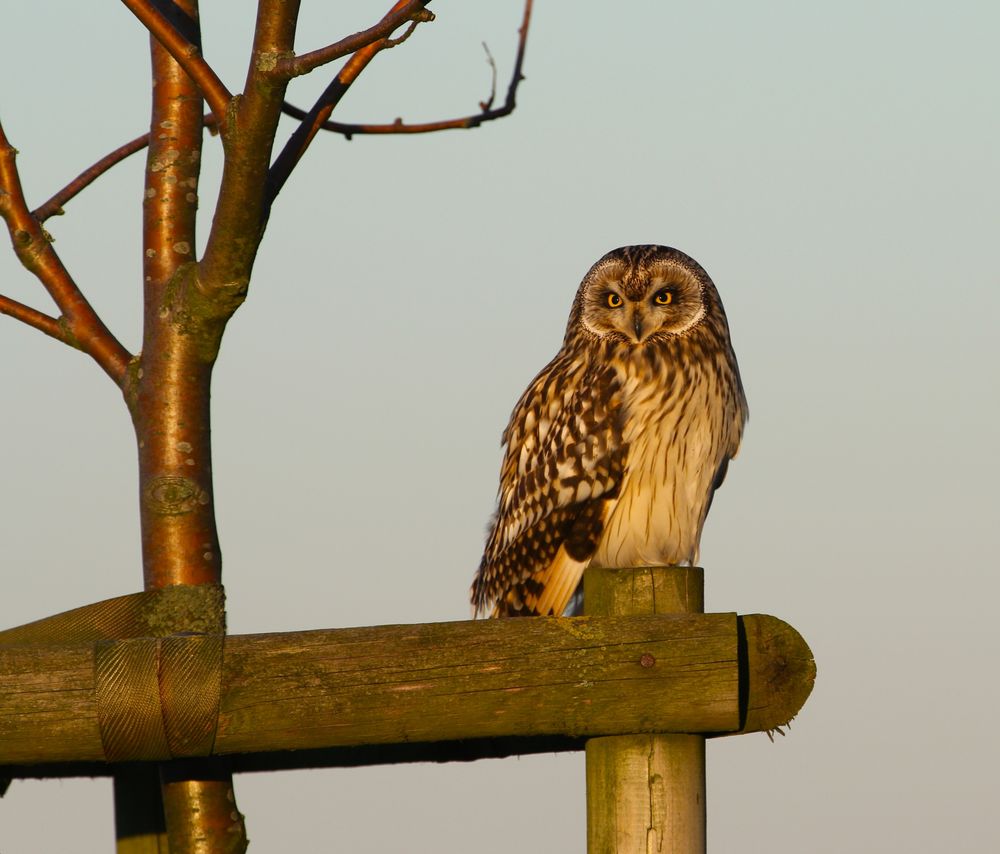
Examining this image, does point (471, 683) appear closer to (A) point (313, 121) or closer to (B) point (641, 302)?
(A) point (313, 121)

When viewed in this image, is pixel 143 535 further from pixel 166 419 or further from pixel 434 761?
pixel 434 761

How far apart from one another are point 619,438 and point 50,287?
1.99m

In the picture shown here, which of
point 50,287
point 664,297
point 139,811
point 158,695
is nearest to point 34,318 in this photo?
point 50,287

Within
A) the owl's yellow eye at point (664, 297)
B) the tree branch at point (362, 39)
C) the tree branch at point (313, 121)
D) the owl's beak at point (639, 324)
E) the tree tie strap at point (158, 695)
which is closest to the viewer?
the tree tie strap at point (158, 695)

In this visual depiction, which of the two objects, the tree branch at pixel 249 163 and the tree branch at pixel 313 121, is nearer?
the tree branch at pixel 249 163

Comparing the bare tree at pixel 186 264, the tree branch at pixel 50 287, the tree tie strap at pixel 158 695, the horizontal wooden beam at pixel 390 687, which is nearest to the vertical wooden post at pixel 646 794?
the horizontal wooden beam at pixel 390 687

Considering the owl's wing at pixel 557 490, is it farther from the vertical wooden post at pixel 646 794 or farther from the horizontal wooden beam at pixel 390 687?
the horizontal wooden beam at pixel 390 687

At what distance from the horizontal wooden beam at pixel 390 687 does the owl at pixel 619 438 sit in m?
2.16

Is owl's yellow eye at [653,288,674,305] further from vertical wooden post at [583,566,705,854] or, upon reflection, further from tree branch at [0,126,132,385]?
vertical wooden post at [583,566,705,854]

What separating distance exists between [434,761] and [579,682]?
1.99 feet

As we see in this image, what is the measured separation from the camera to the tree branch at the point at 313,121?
12.2 ft

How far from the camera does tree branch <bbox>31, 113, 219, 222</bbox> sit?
4359 millimetres

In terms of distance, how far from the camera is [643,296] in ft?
17.5

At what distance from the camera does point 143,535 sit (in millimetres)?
3699
